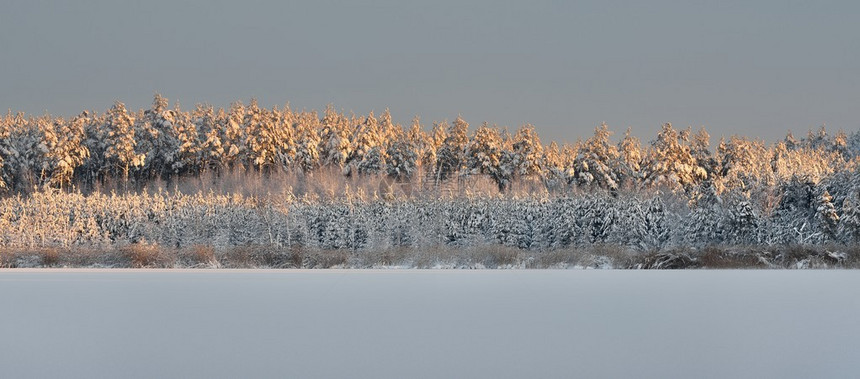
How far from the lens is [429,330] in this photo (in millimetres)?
10508

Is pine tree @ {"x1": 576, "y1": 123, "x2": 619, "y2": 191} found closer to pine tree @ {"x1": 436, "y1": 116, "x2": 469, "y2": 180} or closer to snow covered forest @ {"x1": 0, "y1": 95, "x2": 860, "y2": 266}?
snow covered forest @ {"x1": 0, "y1": 95, "x2": 860, "y2": 266}

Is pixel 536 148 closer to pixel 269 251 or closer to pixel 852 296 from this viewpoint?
pixel 269 251

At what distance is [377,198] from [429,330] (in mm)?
28277

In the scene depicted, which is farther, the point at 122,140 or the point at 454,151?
the point at 454,151

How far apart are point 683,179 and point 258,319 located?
50677mm

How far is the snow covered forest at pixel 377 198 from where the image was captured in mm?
33125

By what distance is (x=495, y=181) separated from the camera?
67562mm

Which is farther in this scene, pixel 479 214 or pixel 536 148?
pixel 536 148

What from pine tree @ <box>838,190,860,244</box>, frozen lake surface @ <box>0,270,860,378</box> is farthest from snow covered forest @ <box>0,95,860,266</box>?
frozen lake surface @ <box>0,270,860,378</box>

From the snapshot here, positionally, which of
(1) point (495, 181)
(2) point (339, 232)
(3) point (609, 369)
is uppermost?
(1) point (495, 181)

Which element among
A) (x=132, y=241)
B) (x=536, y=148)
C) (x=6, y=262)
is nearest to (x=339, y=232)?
(x=132, y=241)

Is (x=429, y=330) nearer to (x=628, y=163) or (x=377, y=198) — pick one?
(x=377, y=198)

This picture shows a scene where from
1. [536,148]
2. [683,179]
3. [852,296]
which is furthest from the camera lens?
[536,148]

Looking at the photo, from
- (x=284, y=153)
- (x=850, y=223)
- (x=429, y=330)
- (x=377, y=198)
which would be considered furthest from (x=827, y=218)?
(x=284, y=153)
